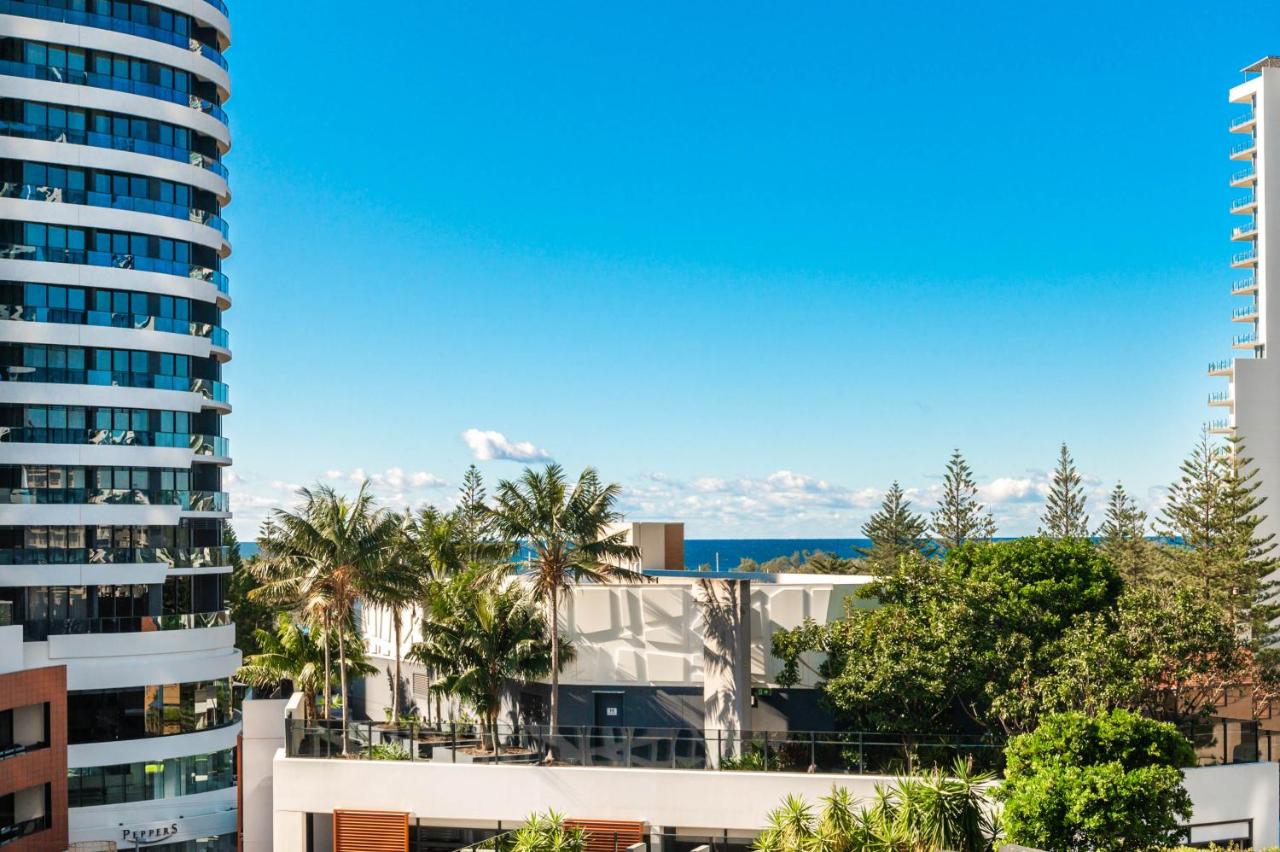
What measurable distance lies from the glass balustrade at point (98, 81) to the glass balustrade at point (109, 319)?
296 inches

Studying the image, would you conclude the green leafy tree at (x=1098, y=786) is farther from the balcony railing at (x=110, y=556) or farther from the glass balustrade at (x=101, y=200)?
the glass balustrade at (x=101, y=200)

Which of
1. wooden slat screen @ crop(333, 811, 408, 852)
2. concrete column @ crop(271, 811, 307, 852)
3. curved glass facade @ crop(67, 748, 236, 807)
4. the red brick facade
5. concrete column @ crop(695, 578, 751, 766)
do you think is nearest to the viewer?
wooden slat screen @ crop(333, 811, 408, 852)

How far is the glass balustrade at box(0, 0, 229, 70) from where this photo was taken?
39.0 meters

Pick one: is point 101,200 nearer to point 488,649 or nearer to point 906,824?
point 488,649

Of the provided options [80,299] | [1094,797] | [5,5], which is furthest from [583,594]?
[5,5]

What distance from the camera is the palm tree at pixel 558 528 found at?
3209cm

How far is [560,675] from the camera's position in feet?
112

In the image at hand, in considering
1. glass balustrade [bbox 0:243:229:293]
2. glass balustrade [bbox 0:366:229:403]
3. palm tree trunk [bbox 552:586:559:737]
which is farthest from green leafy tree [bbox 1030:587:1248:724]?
glass balustrade [bbox 0:243:229:293]

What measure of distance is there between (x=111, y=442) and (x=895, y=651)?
26.8 meters

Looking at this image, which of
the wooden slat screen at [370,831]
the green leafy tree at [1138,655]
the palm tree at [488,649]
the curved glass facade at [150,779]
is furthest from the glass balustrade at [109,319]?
the green leafy tree at [1138,655]

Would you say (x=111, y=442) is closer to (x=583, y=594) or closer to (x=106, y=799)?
(x=106, y=799)

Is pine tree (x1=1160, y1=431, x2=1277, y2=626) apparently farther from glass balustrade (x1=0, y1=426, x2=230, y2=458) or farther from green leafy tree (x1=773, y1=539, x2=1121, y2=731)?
glass balustrade (x1=0, y1=426, x2=230, y2=458)

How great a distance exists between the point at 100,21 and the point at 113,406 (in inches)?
507

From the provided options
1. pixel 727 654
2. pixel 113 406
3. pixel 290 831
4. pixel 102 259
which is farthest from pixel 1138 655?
pixel 102 259
